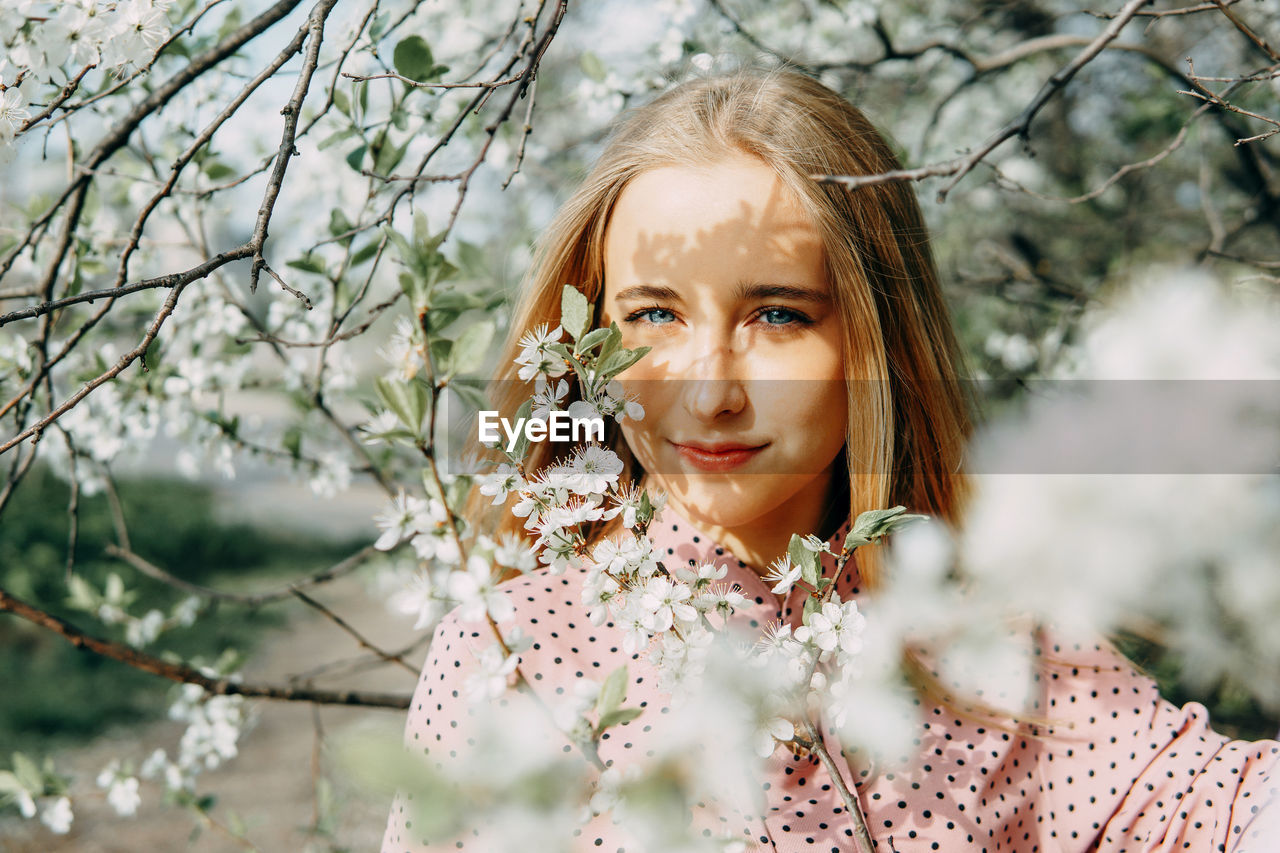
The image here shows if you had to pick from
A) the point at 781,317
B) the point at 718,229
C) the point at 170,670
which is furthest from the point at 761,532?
the point at 170,670

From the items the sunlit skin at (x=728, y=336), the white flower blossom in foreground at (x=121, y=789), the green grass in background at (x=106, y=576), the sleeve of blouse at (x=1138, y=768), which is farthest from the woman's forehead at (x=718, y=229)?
the green grass in background at (x=106, y=576)

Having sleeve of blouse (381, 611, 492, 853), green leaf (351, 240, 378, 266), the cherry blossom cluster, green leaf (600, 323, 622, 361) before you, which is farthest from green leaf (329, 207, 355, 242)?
green leaf (600, 323, 622, 361)

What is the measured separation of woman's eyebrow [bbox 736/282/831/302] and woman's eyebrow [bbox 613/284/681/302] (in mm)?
70

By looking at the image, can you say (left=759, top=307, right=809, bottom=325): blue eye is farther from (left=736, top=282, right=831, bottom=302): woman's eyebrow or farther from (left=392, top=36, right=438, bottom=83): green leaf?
(left=392, top=36, right=438, bottom=83): green leaf

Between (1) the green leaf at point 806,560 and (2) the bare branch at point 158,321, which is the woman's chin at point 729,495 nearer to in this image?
(1) the green leaf at point 806,560

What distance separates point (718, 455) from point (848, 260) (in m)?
0.28

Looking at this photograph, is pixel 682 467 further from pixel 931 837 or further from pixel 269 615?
pixel 269 615

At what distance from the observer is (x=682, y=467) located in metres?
0.95

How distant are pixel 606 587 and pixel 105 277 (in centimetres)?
144

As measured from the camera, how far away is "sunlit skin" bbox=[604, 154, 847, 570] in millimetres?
909

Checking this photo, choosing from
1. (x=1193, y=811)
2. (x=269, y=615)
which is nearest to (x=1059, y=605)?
(x=1193, y=811)

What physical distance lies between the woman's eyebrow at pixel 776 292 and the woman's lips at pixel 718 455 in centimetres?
16

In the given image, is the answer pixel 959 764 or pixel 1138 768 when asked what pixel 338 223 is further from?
pixel 1138 768

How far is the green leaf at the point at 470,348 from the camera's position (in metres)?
0.59
